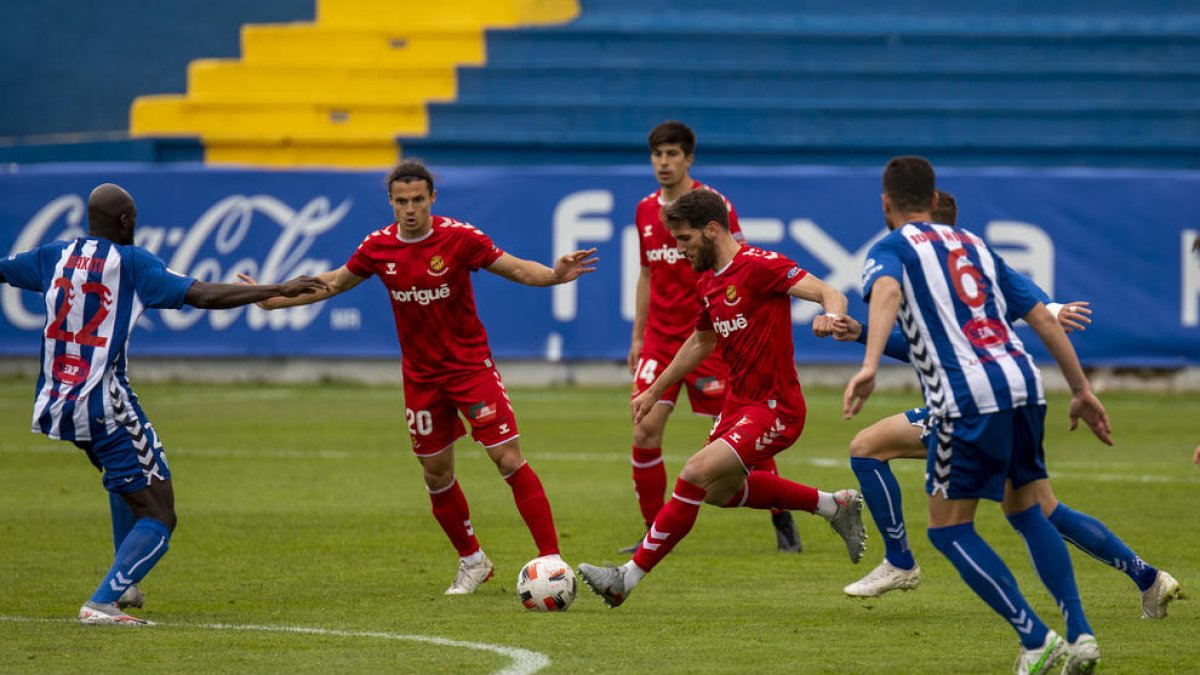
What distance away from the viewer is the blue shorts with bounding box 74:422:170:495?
Answer: 7.77m

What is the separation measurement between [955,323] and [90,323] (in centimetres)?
362

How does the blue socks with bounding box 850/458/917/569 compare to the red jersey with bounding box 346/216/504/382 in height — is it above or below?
below

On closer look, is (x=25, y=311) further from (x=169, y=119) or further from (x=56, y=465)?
(x=56, y=465)

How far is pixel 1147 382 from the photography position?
2014cm

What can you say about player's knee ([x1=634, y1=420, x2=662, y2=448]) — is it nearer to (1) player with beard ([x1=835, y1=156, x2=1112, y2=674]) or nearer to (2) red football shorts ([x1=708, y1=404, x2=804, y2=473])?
(2) red football shorts ([x1=708, y1=404, x2=804, y2=473])

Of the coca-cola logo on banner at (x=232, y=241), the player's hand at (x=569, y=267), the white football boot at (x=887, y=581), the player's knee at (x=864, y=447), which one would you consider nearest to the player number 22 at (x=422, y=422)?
the player's hand at (x=569, y=267)

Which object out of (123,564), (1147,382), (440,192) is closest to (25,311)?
(440,192)

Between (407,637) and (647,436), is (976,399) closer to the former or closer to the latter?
(407,637)

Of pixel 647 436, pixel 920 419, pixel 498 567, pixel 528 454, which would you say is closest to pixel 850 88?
pixel 528 454

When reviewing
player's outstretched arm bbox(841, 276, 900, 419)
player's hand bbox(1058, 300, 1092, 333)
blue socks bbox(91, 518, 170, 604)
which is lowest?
blue socks bbox(91, 518, 170, 604)

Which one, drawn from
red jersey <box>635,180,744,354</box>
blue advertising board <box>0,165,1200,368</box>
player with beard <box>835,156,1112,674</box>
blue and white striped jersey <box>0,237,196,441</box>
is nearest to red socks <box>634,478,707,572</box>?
player with beard <box>835,156,1112,674</box>

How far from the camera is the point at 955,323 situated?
21.3 ft

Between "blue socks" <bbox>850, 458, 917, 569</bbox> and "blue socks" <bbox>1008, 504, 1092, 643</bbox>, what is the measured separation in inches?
66.8

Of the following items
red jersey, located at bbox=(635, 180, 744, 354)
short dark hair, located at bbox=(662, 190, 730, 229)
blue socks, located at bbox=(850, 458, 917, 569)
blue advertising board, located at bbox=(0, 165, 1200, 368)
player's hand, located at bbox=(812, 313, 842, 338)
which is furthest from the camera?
blue advertising board, located at bbox=(0, 165, 1200, 368)
